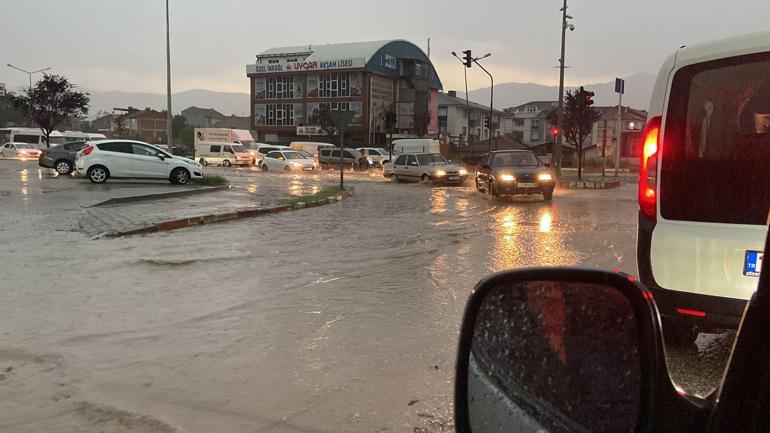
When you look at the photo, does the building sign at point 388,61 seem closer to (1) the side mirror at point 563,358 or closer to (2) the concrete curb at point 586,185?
(2) the concrete curb at point 586,185

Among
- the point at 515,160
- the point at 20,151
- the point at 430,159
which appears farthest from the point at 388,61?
the point at 515,160

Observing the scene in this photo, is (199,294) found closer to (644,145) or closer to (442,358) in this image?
(442,358)

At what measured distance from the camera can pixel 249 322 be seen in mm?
5258

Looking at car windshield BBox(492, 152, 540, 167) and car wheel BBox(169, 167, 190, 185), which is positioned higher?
car windshield BBox(492, 152, 540, 167)

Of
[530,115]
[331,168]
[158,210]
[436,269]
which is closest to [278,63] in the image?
[331,168]

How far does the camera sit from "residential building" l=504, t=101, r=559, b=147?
104 metres

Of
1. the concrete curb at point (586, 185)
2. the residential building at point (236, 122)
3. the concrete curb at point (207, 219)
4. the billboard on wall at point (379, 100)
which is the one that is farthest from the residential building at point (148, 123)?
the concrete curb at point (207, 219)

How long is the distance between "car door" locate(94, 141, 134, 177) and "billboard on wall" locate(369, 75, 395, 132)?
158ft

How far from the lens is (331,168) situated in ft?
140

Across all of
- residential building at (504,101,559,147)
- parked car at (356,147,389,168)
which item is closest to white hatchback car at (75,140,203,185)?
parked car at (356,147,389,168)

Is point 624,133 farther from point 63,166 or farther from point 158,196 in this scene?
point 158,196

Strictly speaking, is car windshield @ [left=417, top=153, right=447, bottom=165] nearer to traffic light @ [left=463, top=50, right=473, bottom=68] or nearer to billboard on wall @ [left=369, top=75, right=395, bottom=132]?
traffic light @ [left=463, top=50, right=473, bottom=68]

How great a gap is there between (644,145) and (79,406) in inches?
148

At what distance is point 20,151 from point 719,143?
52.2 metres
